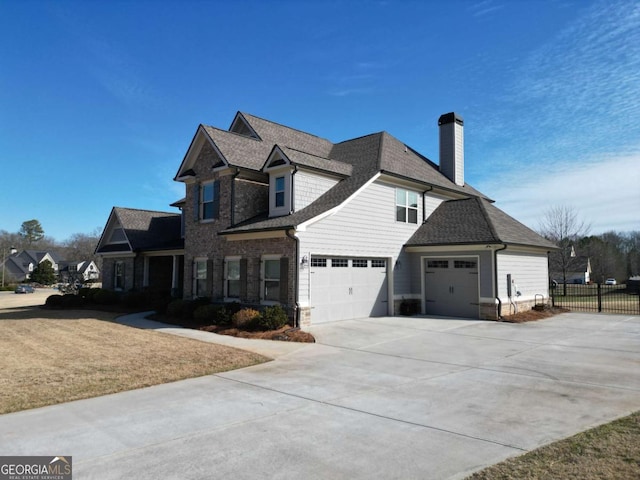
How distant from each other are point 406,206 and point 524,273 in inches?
242

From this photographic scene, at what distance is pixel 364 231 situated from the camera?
17.8 m

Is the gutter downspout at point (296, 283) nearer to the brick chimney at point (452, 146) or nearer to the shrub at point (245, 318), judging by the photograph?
the shrub at point (245, 318)

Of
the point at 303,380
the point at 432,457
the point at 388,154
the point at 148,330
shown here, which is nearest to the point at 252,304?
the point at 148,330

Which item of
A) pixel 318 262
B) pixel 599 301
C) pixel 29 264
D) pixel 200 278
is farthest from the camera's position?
pixel 29 264

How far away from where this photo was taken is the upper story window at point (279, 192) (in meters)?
17.4

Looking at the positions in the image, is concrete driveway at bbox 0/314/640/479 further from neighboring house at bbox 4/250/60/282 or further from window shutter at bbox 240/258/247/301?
neighboring house at bbox 4/250/60/282

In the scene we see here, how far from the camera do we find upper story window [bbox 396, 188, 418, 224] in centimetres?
1989

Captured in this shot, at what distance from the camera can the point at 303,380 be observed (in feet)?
27.6

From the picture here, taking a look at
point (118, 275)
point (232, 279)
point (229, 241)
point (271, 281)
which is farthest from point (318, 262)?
point (118, 275)

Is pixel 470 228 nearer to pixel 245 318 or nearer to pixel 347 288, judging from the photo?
pixel 347 288

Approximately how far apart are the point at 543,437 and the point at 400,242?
47.7 feet

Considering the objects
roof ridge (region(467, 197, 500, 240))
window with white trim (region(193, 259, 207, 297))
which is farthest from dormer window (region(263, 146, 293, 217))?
roof ridge (region(467, 197, 500, 240))

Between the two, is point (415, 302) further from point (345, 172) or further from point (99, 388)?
point (99, 388)

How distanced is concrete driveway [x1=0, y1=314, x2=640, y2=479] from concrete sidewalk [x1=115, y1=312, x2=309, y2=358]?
2.45ft
